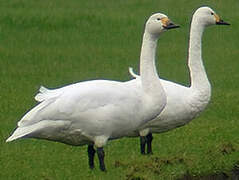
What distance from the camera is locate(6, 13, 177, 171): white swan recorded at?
9.63 m

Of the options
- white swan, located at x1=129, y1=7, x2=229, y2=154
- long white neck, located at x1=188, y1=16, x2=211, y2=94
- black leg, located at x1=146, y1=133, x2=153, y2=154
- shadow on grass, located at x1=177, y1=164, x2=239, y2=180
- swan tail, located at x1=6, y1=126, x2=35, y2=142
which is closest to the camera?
swan tail, located at x1=6, y1=126, x2=35, y2=142

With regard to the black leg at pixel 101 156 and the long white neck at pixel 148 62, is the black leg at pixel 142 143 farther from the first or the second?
the black leg at pixel 101 156

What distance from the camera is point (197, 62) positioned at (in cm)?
1182

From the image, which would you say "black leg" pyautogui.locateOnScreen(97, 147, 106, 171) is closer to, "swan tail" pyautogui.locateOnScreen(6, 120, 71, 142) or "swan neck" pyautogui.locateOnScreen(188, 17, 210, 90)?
"swan tail" pyautogui.locateOnScreen(6, 120, 71, 142)

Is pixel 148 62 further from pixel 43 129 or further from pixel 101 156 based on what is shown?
pixel 43 129

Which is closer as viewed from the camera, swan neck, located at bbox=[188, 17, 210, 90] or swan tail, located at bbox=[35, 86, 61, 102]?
swan tail, located at bbox=[35, 86, 61, 102]

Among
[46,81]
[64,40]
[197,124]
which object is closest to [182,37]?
[64,40]

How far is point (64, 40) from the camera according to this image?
851 inches

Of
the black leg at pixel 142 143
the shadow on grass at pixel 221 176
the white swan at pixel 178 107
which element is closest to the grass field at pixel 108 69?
the shadow on grass at pixel 221 176

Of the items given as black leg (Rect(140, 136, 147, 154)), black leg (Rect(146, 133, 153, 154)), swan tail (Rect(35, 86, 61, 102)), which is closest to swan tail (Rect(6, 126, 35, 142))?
swan tail (Rect(35, 86, 61, 102))

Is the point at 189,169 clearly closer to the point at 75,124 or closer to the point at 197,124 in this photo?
the point at 75,124

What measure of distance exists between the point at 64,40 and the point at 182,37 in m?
2.78

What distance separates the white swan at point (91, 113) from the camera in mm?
9633

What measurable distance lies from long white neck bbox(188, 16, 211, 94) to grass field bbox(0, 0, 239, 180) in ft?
2.37
